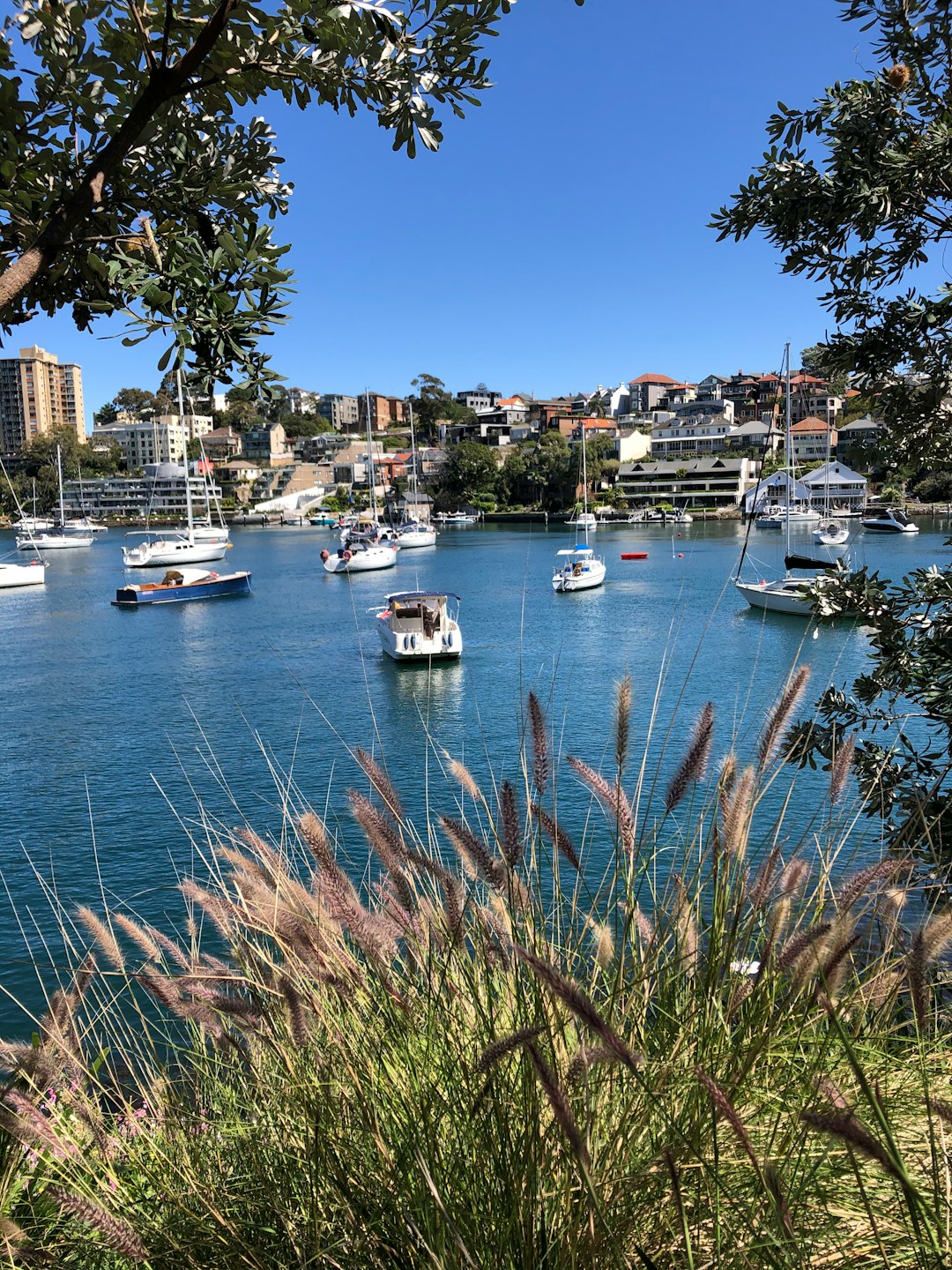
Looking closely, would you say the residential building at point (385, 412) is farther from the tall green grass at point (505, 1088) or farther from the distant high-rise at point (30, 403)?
the tall green grass at point (505, 1088)

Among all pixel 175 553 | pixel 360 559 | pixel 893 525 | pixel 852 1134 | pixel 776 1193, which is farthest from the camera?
pixel 893 525

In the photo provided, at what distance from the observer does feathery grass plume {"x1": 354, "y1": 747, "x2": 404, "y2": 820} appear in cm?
236

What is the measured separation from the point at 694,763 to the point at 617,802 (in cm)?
25

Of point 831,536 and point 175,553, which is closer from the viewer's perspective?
point 831,536

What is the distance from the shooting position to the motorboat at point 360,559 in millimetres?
50094

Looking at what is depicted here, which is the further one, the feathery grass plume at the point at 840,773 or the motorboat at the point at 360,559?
the motorboat at the point at 360,559

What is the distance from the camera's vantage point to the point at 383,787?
2.44m

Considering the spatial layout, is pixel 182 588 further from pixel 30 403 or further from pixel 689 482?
pixel 30 403

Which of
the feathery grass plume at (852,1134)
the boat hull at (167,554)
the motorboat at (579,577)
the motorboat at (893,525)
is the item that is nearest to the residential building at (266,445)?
the boat hull at (167,554)

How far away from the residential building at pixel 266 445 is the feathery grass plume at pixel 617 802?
144m

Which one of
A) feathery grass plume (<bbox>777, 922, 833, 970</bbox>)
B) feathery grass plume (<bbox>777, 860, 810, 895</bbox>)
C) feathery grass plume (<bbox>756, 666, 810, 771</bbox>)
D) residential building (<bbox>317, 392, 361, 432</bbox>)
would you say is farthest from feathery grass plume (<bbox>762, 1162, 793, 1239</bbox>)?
residential building (<bbox>317, 392, 361, 432</bbox>)

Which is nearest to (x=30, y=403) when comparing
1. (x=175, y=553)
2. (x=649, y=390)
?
(x=649, y=390)

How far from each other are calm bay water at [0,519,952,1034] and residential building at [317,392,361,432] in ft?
447

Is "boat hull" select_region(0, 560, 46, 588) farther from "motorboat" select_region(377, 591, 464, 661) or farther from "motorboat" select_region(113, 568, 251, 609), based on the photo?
"motorboat" select_region(377, 591, 464, 661)
